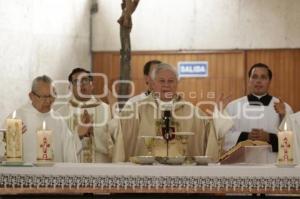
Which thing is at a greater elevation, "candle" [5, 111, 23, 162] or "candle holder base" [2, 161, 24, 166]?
"candle" [5, 111, 23, 162]

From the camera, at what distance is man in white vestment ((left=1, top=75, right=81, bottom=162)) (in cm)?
661

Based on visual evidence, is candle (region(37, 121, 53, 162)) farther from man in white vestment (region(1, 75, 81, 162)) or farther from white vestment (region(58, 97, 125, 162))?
white vestment (region(58, 97, 125, 162))

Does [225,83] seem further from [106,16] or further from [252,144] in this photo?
[252,144]

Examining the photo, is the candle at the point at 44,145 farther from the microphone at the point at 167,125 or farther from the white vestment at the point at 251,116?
the white vestment at the point at 251,116

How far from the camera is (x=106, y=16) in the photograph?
540 inches

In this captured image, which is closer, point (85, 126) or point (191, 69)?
point (85, 126)

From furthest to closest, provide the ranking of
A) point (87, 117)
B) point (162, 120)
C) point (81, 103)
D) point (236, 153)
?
point (81, 103) → point (87, 117) → point (162, 120) → point (236, 153)

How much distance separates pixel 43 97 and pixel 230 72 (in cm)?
707

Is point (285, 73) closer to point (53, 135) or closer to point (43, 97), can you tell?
point (53, 135)

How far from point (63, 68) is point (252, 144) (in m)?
7.77

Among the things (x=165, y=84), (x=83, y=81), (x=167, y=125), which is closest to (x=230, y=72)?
(x=83, y=81)

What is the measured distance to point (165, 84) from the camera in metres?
5.85

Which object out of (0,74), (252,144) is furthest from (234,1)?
(252,144)

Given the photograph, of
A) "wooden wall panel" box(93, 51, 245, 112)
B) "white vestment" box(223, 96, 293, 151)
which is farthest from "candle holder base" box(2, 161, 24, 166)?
"wooden wall panel" box(93, 51, 245, 112)
